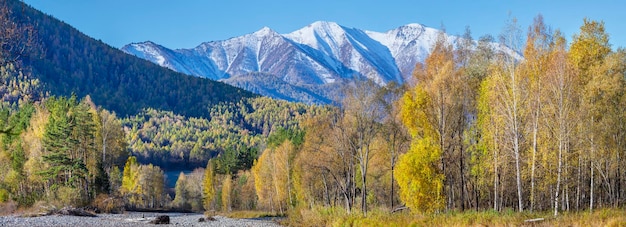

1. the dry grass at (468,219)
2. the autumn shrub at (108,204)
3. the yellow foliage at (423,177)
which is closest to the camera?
the dry grass at (468,219)

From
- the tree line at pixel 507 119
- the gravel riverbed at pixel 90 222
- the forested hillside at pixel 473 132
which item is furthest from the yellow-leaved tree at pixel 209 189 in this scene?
the tree line at pixel 507 119

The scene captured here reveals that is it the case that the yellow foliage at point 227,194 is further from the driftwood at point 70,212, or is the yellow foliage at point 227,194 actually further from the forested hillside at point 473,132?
the driftwood at point 70,212

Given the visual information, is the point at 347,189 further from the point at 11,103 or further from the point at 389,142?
the point at 11,103

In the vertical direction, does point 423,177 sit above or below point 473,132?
below

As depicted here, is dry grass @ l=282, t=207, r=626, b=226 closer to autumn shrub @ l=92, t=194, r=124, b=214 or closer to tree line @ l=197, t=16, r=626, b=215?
tree line @ l=197, t=16, r=626, b=215

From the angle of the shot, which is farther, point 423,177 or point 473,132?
point 473,132

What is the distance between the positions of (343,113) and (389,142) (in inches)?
198

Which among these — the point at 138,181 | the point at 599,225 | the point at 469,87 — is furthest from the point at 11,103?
the point at 599,225

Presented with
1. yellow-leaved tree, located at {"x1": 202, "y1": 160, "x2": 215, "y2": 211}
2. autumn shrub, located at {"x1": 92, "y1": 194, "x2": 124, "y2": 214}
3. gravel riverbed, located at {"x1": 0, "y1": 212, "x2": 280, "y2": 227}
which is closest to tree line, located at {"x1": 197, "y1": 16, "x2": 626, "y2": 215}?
gravel riverbed, located at {"x1": 0, "y1": 212, "x2": 280, "y2": 227}

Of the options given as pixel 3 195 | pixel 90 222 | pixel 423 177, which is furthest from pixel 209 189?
pixel 423 177

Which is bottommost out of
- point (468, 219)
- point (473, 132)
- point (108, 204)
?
point (108, 204)

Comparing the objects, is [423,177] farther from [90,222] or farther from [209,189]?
[209,189]

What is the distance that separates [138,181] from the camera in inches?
3255

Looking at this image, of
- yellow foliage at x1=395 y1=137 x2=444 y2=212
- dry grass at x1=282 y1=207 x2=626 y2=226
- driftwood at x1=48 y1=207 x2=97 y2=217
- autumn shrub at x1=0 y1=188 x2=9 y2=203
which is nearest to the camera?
dry grass at x1=282 y1=207 x2=626 y2=226
